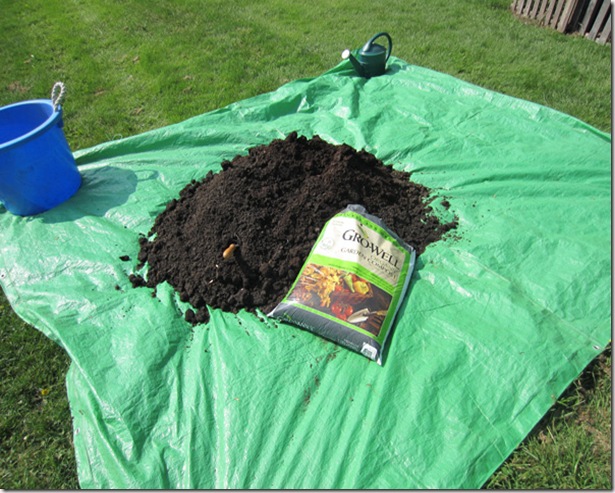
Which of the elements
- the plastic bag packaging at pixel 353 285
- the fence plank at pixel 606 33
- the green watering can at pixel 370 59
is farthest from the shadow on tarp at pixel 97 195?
the fence plank at pixel 606 33

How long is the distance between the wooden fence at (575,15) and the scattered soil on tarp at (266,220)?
365 cm

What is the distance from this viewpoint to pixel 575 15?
489 cm

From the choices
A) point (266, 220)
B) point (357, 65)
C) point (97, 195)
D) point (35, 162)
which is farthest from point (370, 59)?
point (35, 162)

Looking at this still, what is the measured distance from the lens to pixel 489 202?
2.63m

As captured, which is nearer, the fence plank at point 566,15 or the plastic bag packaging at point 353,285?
the plastic bag packaging at point 353,285

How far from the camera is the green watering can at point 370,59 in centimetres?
377

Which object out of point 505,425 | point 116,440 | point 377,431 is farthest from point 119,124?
point 505,425

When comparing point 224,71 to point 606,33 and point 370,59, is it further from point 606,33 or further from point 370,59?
point 606,33

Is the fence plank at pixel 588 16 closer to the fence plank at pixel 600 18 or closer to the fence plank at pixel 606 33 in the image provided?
the fence plank at pixel 600 18

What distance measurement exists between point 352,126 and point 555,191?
4.95 ft

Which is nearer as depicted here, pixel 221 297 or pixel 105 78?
pixel 221 297

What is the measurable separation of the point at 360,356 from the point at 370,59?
2855mm

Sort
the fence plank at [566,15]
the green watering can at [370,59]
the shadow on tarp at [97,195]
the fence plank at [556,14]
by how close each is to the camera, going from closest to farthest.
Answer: the shadow on tarp at [97,195], the green watering can at [370,59], the fence plank at [566,15], the fence plank at [556,14]

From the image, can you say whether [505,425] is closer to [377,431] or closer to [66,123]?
[377,431]
